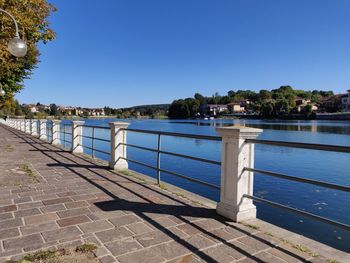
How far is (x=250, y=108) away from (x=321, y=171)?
14463cm

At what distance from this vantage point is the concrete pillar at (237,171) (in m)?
4.03

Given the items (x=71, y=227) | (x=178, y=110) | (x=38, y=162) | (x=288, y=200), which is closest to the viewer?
(x=71, y=227)

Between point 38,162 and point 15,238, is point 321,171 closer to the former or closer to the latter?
point 38,162

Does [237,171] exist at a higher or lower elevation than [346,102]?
lower

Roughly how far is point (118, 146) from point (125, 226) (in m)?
4.08

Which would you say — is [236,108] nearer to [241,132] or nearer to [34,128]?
[34,128]

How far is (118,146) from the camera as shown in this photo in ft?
25.4

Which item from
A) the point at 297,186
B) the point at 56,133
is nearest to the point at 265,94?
the point at 297,186

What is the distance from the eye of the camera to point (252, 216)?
418 cm

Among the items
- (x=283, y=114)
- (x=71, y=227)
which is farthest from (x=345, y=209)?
(x=283, y=114)

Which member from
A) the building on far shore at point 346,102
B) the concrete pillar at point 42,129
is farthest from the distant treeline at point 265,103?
the concrete pillar at point 42,129

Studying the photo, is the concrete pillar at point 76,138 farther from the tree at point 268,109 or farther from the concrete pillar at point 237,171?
the tree at point 268,109

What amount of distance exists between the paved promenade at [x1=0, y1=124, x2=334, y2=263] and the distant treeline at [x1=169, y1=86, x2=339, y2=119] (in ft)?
391

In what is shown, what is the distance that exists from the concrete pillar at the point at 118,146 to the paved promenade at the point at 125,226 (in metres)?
1.59
